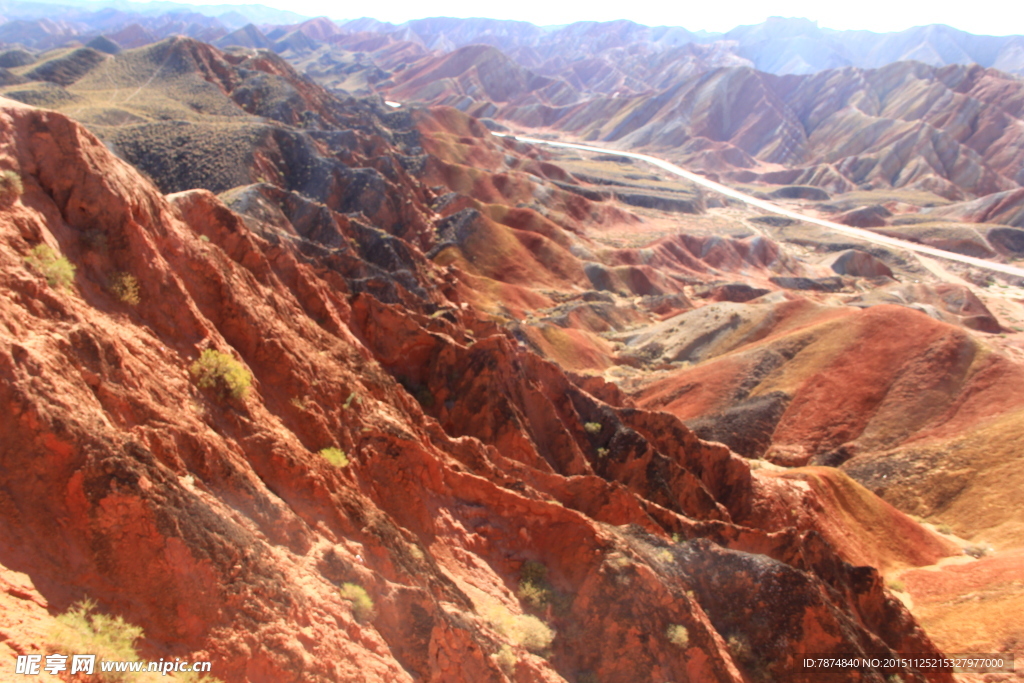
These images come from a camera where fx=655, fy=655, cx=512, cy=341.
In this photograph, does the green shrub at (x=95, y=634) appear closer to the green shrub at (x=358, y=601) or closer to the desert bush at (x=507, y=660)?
the green shrub at (x=358, y=601)

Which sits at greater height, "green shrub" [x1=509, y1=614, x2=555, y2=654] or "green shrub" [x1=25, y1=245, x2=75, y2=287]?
"green shrub" [x1=25, y1=245, x2=75, y2=287]

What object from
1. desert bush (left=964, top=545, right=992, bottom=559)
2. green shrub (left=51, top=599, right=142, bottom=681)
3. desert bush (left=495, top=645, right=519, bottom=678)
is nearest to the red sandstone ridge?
desert bush (left=495, top=645, right=519, bottom=678)

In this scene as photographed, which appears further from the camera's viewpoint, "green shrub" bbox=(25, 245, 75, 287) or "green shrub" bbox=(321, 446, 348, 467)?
"green shrub" bbox=(321, 446, 348, 467)

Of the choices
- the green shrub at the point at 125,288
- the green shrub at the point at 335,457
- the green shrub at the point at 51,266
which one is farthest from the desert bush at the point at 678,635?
the green shrub at the point at 51,266

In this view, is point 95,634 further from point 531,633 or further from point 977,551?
point 977,551

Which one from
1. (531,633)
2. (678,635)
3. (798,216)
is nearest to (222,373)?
(531,633)

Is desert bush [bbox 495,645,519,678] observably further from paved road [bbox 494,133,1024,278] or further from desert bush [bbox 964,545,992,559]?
paved road [bbox 494,133,1024,278]

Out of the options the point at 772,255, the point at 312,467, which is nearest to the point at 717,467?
the point at 312,467
